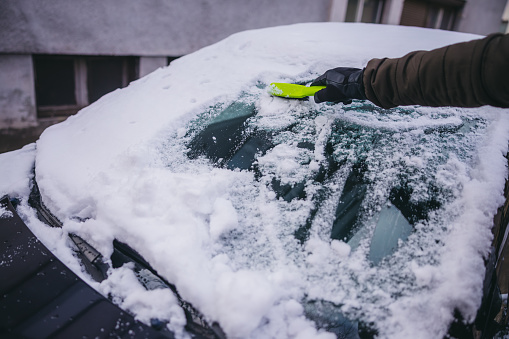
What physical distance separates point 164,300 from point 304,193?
1.84 feet

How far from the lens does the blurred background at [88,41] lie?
13.5 ft

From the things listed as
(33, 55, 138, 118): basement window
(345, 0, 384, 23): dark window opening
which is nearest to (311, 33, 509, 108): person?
Answer: (33, 55, 138, 118): basement window

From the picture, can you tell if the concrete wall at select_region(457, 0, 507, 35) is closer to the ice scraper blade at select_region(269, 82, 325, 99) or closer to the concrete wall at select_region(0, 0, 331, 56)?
the concrete wall at select_region(0, 0, 331, 56)

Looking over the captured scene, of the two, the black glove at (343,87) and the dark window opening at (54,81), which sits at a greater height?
the black glove at (343,87)

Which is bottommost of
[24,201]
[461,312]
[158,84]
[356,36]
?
A: [24,201]

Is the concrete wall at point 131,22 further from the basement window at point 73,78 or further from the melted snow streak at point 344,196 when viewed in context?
the melted snow streak at point 344,196

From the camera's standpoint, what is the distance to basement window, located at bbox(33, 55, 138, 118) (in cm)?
457

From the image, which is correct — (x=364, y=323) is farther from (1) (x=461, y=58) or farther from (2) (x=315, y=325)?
(1) (x=461, y=58)

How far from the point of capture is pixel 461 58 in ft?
3.50

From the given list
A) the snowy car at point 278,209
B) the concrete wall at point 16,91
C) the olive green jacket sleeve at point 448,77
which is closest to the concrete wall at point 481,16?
the snowy car at point 278,209

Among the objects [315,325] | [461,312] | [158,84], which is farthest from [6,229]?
[461,312]

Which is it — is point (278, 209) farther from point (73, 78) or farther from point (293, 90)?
point (73, 78)

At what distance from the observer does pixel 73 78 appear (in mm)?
4797

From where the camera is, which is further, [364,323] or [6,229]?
[6,229]
